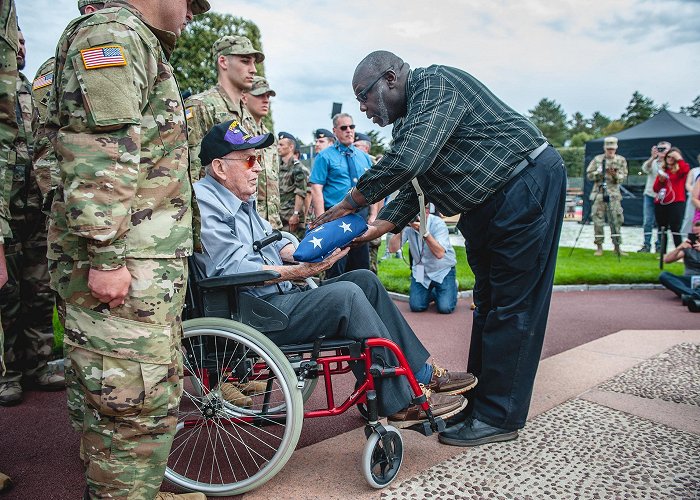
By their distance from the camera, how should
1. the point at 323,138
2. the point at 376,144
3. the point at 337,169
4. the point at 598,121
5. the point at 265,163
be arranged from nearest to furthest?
the point at 265,163 < the point at 337,169 < the point at 323,138 < the point at 376,144 < the point at 598,121

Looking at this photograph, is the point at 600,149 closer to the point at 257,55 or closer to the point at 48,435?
the point at 257,55

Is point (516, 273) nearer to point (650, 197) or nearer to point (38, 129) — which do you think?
point (38, 129)

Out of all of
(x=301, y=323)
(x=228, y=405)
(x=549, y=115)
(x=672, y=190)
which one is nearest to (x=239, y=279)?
(x=301, y=323)

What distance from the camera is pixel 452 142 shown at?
2.71 m

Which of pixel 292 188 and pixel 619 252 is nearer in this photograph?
pixel 292 188

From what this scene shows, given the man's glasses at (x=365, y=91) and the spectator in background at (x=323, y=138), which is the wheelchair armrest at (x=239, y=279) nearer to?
the man's glasses at (x=365, y=91)

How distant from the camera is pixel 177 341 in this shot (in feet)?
6.44

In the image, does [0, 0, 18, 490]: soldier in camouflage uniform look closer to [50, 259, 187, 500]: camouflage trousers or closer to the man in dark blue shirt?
[50, 259, 187, 500]: camouflage trousers

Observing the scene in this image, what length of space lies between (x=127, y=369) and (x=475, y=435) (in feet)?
5.90

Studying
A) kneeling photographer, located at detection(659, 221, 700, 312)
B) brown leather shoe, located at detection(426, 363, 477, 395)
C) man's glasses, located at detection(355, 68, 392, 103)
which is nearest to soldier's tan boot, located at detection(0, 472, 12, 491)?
brown leather shoe, located at detection(426, 363, 477, 395)

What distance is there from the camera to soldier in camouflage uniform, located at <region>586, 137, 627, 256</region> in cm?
1071

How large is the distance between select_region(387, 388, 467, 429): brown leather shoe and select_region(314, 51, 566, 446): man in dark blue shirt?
277 mm

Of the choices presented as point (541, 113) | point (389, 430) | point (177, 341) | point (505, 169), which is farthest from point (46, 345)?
point (541, 113)

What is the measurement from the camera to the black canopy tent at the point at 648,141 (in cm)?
1645
